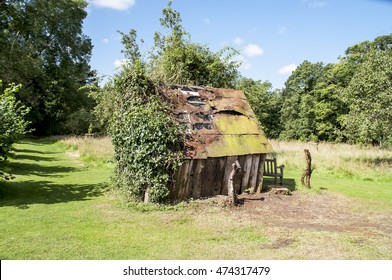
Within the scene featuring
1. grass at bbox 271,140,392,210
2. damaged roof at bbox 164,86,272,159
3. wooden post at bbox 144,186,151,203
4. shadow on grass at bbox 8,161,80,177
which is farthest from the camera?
shadow on grass at bbox 8,161,80,177

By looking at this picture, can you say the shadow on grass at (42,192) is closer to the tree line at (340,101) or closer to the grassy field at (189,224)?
the grassy field at (189,224)

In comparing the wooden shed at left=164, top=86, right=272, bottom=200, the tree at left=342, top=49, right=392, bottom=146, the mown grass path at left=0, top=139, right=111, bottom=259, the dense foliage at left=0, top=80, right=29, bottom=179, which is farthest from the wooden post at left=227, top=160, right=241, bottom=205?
the tree at left=342, top=49, right=392, bottom=146

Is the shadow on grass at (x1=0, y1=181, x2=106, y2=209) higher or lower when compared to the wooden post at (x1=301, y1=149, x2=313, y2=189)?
lower

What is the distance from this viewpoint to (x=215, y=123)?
1218 centimetres

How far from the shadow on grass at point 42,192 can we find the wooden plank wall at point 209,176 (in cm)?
344

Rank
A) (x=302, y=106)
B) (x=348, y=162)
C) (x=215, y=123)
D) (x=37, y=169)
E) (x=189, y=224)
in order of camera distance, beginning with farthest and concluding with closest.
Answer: (x=302, y=106) → (x=348, y=162) → (x=37, y=169) → (x=215, y=123) → (x=189, y=224)

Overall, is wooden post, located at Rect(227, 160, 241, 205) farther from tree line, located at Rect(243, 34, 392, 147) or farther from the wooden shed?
tree line, located at Rect(243, 34, 392, 147)

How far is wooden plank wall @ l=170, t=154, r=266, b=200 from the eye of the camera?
1060cm

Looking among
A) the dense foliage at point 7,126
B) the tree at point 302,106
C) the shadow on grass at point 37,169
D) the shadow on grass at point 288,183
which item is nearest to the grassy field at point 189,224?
the shadow on grass at point 288,183

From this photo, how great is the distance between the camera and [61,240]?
7199mm

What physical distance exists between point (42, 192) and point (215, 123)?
7.06m

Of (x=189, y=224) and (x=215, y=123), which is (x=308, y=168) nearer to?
(x=215, y=123)

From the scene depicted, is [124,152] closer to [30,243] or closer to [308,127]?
[30,243]

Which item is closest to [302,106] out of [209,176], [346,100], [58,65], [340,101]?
[340,101]
